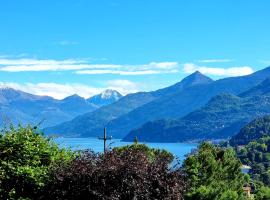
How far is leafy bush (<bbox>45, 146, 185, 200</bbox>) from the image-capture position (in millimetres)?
21766

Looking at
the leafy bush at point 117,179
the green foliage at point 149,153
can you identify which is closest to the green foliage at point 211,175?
the green foliage at point 149,153

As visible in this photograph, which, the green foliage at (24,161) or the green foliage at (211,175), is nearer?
the green foliage at (24,161)

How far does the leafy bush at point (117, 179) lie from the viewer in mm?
21766

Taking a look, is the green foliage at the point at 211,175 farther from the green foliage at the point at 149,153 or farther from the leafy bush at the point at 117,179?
the leafy bush at the point at 117,179

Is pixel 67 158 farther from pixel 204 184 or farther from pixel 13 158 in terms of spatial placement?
pixel 204 184

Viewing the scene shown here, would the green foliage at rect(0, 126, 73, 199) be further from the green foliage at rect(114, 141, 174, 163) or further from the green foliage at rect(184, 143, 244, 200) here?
the green foliage at rect(184, 143, 244, 200)

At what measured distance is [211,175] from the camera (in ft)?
165

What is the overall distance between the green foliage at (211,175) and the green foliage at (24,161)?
44.8 feet

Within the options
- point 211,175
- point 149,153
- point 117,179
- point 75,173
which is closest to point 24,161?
point 75,173

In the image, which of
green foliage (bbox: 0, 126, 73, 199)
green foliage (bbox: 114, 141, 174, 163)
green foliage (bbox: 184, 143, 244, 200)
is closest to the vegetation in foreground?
green foliage (bbox: 0, 126, 73, 199)

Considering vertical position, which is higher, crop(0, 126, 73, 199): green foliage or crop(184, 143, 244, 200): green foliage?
crop(0, 126, 73, 199): green foliage

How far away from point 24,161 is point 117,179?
4.83 meters

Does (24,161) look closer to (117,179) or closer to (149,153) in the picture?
(117,179)

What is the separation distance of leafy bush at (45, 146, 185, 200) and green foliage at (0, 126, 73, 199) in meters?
0.85
